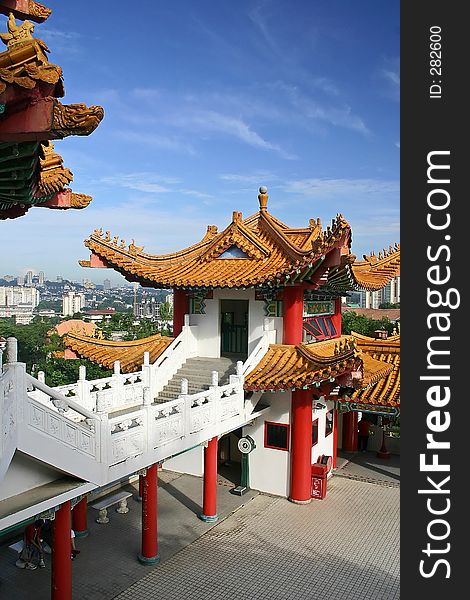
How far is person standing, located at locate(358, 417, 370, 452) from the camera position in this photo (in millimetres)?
16844

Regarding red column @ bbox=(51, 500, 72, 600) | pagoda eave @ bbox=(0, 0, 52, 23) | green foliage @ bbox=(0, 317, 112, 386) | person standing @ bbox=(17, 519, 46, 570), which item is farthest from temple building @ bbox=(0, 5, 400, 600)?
green foliage @ bbox=(0, 317, 112, 386)

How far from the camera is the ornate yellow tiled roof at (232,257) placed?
1260 cm

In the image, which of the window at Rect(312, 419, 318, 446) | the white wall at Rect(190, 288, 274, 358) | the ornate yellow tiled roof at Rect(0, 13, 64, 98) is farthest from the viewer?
the white wall at Rect(190, 288, 274, 358)

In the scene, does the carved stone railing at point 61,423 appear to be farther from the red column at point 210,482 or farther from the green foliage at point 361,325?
the green foliage at point 361,325

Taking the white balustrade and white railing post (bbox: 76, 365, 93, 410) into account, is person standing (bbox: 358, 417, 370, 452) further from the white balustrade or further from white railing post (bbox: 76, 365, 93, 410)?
white railing post (bbox: 76, 365, 93, 410)

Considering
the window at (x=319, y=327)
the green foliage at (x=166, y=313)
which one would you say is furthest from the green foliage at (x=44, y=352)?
the window at (x=319, y=327)

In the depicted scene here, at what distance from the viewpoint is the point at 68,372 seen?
53312 millimetres

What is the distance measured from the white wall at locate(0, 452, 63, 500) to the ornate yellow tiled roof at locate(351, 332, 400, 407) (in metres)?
6.70

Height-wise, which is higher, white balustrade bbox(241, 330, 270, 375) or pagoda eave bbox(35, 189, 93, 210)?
pagoda eave bbox(35, 189, 93, 210)

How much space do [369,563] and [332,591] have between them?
1214 millimetres

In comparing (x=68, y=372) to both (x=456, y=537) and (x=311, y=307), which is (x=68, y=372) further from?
(x=456, y=537)

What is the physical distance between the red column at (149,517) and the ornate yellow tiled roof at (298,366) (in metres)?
3.18

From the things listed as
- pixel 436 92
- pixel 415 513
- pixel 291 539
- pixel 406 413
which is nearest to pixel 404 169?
pixel 436 92

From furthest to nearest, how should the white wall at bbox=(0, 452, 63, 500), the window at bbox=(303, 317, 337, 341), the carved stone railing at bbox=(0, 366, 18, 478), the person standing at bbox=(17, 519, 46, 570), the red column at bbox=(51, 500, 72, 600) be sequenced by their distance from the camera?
the window at bbox=(303, 317, 337, 341) → the person standing at bbox=(17, 519, 46, 570) → the red column at bbox=(51, 500, 72, 600) → the white wall at bbox=(0, 452, 63, 500) → the carved stone railing at bbox=(0, 366, 18, 478)
